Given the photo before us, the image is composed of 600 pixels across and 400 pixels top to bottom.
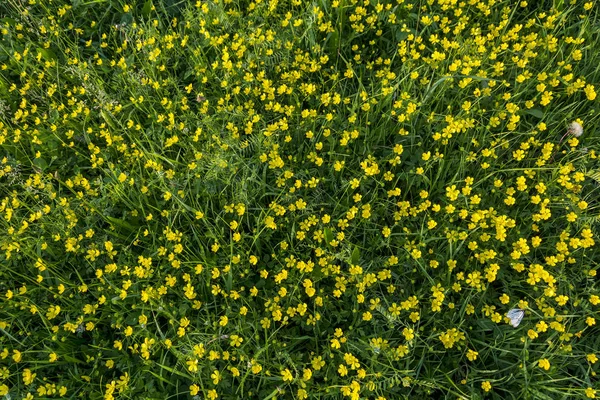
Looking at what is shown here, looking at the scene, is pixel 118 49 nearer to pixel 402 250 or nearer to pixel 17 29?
pixel 17 29

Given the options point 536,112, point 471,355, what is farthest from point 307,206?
point 536,112

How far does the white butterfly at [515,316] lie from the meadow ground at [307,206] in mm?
14

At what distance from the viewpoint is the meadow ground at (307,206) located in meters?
2.20

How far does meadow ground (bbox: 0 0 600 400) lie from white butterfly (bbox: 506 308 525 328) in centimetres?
1

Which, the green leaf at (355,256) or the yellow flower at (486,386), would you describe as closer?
the yellow flower at (486,386)

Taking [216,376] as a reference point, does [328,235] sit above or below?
above

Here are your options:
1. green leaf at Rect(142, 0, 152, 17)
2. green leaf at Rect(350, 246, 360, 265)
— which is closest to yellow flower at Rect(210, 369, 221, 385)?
green leaf at Rect(350, 246, 360, 265)

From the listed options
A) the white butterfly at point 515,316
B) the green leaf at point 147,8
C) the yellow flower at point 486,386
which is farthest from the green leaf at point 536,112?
the green leaf at point 147,8

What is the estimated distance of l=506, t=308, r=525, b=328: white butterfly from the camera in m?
2.15

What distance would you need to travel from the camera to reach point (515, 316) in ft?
7.07

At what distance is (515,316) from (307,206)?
47.1 inches

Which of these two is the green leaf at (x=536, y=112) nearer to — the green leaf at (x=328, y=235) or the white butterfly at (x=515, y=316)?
the white butterfly at (x=515, y=316)

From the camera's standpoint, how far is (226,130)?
287 cm

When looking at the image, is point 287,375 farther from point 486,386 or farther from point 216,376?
point 486,386
